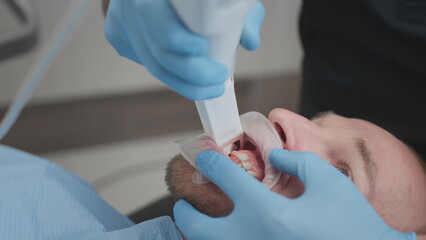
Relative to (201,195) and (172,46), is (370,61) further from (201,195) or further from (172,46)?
(172,46)

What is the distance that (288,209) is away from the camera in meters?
0.73

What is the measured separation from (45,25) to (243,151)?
1.21m

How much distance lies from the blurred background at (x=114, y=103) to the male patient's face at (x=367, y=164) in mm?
963

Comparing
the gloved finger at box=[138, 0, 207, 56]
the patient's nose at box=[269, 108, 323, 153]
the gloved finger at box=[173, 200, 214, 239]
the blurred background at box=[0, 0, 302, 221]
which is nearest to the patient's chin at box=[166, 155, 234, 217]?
the gloved finger at box=[173, 200, 214, 239]

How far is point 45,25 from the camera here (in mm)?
1755

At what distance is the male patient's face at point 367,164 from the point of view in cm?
91

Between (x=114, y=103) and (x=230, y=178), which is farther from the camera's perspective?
(x=114, y=103)

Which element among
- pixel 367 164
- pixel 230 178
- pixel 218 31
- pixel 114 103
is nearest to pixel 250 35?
pixel 218 31

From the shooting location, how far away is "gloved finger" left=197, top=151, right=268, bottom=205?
0.74 m

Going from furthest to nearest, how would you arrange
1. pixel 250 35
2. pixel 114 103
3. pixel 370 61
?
1. pixel 114 103
2. pixel 370 61
3. pixel 250 35

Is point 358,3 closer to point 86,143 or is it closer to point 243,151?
point 243,151

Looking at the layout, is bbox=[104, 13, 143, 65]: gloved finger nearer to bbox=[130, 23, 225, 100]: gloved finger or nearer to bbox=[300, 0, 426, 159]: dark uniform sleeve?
bbox=[130, 23, 225, 100]: gloved finger

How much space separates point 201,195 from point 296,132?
25 centimetres

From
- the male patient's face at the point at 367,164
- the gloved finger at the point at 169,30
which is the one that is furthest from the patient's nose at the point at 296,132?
the gloved finger at the point at 169,30
